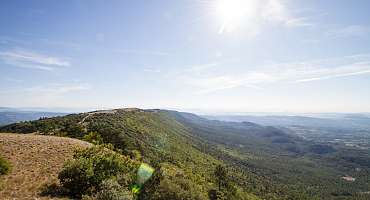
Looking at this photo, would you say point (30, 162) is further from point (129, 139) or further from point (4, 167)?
point (129, 139)

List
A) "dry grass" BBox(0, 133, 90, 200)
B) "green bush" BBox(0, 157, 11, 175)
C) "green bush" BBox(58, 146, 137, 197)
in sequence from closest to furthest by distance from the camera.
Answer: "dry grass" BBox(0, 133, 90, 200) → "green bush" BBox(58, 146, 137, 197) → "green bush" BBox(0, 157, 11, 175)

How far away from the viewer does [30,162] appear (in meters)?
35.2

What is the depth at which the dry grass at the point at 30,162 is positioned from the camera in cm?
2700

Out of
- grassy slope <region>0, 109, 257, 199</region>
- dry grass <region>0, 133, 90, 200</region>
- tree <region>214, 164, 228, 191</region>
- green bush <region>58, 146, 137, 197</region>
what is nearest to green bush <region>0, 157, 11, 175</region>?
dry grass <region>0, 133, 90, 200</region>

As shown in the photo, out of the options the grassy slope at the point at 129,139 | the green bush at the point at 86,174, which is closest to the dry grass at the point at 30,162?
the green bush at the point at 86,174

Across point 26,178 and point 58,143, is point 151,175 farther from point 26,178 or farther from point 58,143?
point 58,143

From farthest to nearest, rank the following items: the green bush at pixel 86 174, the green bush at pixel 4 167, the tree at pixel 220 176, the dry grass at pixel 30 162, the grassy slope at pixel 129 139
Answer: the tree at pixel 220 176 < the grassy slope at pixel 129 139 < the green bush at pixel 4 167 < the green bush at pixel 86 174 < the dry grass at pixel 30 162

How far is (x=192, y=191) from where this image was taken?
27.4 metres

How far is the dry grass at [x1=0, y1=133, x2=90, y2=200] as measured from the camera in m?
27.0

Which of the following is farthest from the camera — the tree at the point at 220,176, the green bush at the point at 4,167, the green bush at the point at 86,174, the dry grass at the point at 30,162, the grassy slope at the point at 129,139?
the tree at the point at 220,176

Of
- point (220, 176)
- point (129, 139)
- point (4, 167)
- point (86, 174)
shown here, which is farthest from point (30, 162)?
point (129, 139)

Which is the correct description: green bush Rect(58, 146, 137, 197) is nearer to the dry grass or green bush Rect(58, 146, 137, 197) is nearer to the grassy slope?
the dry grass

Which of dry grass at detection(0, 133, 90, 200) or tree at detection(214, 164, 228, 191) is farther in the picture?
tree at detection(214, 164, 228, 191)

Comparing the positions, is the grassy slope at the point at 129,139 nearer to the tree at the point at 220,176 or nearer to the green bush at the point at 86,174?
the tree at the point at 220,176
